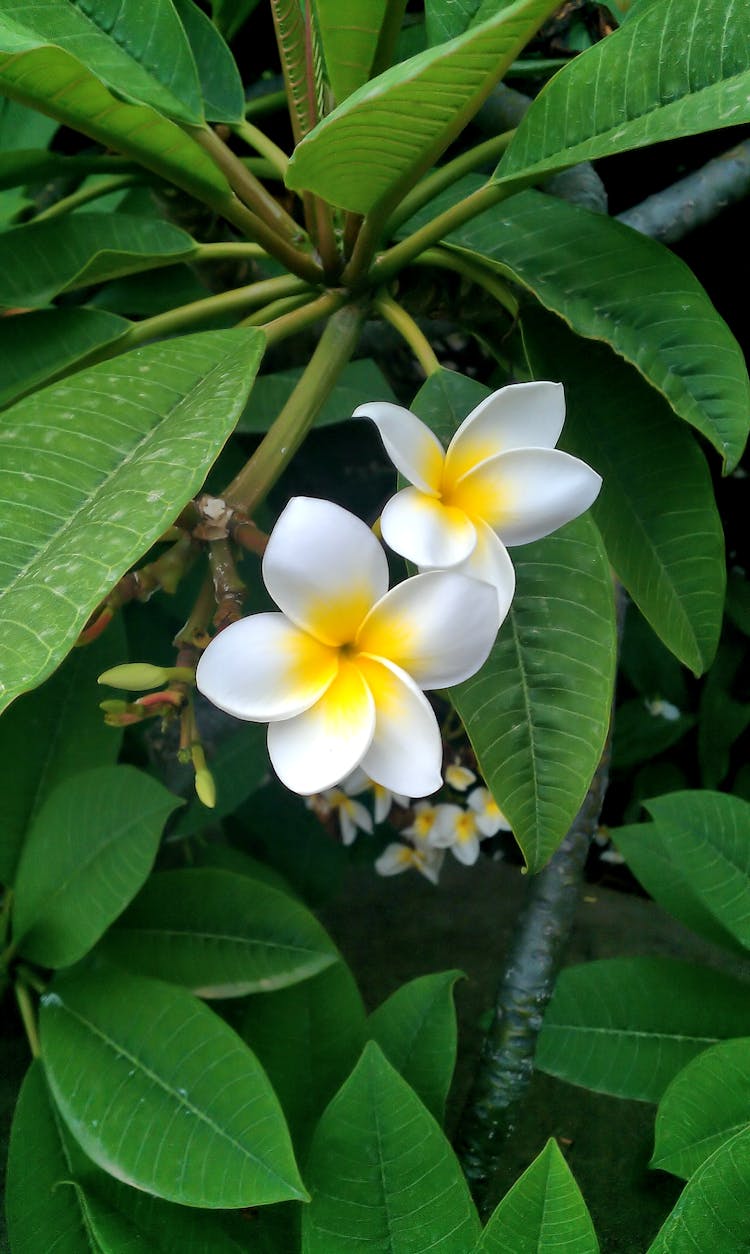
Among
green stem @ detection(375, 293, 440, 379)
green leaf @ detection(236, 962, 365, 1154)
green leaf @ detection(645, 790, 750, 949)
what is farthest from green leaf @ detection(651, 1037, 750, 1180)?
green stem @ detection(375, 293, 440, 379)

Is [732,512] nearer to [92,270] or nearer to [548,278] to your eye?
[548,278]

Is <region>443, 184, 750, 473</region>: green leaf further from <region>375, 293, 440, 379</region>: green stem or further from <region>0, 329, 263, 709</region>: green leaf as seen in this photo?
<region>0, 329, 263, 709</region>: green leaf

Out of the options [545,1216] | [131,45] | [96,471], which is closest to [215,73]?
[131,45]

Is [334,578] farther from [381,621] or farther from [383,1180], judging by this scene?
[383,1180]

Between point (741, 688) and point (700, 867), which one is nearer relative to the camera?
point (700, 867)

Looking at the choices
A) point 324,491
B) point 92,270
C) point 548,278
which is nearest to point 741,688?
point 324,491

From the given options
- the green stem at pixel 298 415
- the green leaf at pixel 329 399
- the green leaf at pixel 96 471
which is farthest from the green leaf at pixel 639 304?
the green leaf at pixel 329 399
